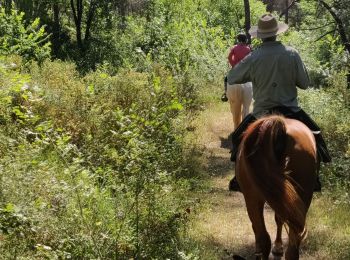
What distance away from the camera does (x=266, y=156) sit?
3961 millimetres

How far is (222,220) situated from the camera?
664cm

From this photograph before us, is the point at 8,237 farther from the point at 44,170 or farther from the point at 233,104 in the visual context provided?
the point at 233,104

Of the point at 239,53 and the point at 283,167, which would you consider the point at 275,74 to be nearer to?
the point at 283,167

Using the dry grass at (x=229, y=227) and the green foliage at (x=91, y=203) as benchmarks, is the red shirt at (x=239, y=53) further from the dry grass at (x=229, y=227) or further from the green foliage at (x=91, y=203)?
the green foliage at (x=91, y=203)

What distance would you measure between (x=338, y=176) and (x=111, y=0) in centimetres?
1796

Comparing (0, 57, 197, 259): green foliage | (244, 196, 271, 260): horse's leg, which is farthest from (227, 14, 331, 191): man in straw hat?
(0, 57, 197, 259): green foliage

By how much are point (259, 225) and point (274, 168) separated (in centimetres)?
87

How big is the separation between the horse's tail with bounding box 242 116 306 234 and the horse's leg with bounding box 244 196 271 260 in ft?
1.69

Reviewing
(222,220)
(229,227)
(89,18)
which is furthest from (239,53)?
(89,18)

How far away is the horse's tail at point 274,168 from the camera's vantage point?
12.3 feet

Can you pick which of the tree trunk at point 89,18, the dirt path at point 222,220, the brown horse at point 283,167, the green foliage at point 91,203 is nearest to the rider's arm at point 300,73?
the brown horse at point 283,167

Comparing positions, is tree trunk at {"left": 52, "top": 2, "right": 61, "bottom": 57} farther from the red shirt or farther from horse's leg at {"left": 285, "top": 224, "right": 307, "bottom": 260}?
horse's leg at {"left": 285, "top": 224, "right": 307, "bottom": 260}

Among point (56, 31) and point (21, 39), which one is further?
point (56, 31)

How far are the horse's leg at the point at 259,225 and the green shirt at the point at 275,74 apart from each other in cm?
101
